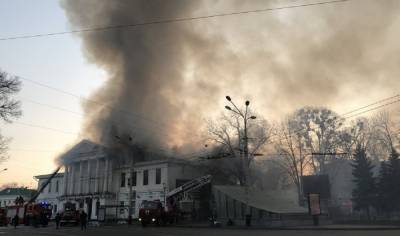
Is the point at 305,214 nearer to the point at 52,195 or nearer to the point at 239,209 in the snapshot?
the point at 239,209

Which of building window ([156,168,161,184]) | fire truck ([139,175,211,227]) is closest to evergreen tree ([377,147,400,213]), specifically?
fire truck ([139,175,211,227])

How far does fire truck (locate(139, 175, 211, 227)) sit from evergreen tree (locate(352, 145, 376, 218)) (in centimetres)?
2320

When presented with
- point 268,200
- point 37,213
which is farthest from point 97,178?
point 268,200

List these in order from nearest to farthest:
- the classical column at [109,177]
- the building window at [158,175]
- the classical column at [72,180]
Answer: the building window at [158,175] < the classical column at [109,177] < the classical column at [72,180]

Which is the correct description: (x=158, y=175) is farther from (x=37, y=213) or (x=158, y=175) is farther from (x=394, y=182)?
(x=394, y=182)

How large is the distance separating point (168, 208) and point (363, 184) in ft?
95.3

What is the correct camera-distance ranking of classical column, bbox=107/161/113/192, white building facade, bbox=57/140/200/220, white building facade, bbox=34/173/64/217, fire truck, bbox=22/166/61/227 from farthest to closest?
white building facade, bbox=34/173/64/217
classical column, bbox=107/161/113/192
white building facade, bbox=57/140/200/220
fire truck, bbox=22/166/61/227

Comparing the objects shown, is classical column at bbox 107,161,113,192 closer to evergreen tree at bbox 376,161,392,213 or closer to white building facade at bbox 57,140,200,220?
white building facade at bbox 57,140,200,220

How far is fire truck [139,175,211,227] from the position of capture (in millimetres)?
31625

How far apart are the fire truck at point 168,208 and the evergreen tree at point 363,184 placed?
23196 millimetres

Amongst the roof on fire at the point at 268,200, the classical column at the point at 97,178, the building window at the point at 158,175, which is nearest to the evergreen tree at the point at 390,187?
the roof on fire at the point at 268,200

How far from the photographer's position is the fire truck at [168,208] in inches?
1245

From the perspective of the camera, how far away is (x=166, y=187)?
48.2 metres

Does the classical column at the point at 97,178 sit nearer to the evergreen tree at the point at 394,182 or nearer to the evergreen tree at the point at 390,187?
the evergreen tree at the point at 390,187
